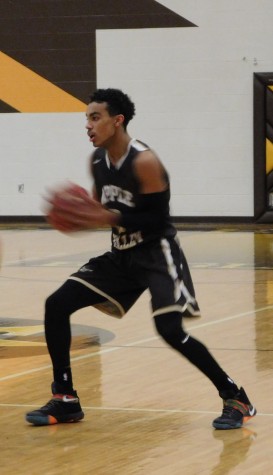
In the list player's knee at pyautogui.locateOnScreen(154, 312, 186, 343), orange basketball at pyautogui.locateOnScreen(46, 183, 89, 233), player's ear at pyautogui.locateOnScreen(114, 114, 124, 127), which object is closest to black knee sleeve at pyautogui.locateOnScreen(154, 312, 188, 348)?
player's knee at pyautogui.locateOnScreen(154, 312, 186, 343)

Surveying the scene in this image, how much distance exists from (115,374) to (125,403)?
85cm

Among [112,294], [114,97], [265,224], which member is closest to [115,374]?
[112,294]

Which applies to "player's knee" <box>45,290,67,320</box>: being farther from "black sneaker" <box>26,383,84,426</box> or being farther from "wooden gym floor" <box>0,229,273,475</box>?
"wooden gym floor" <box>0,229,273,475</box>

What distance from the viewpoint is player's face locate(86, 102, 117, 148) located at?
6.34m

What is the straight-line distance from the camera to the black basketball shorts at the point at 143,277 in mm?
6199

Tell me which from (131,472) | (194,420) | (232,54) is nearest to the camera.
A: (131,472)

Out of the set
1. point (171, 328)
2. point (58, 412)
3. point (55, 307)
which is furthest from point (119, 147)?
point (58, 412)

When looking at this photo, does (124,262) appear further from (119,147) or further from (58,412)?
(58,412)

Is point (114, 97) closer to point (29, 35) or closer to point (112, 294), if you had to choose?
point (112, 294)

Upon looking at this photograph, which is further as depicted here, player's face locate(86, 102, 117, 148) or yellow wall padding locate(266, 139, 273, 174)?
yellow wall padding locate(266, 139, 273, 174)

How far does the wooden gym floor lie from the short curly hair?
65.6 inches

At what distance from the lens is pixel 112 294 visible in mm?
6430

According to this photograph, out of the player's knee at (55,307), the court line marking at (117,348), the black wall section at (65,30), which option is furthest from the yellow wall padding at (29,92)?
the player's knee at (55,307)

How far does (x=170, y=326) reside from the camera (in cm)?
611
